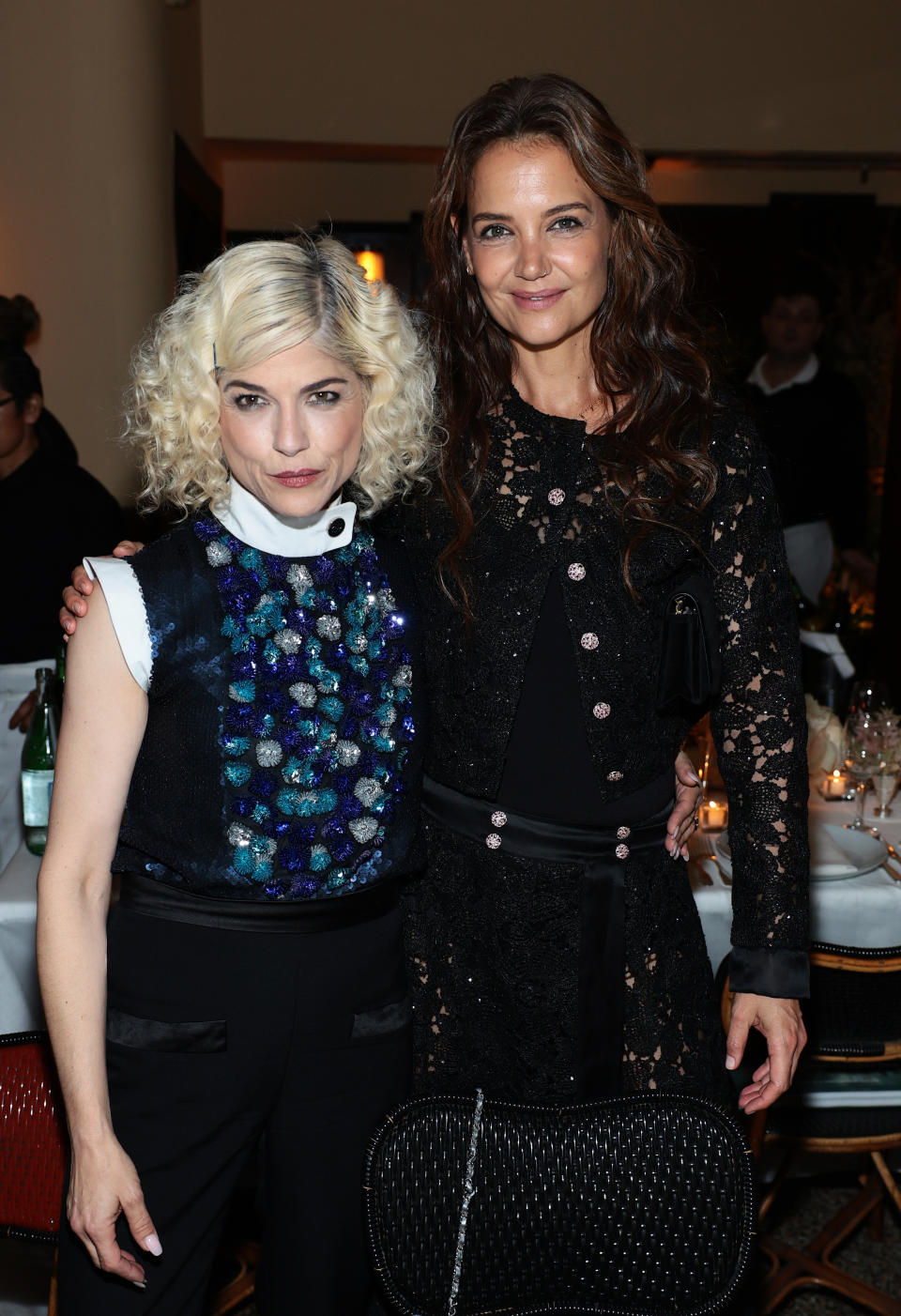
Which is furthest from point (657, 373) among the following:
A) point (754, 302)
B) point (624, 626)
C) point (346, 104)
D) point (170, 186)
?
point (754, 302)

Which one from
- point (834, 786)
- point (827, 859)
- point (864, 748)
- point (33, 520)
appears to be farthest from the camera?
point (33, 520)

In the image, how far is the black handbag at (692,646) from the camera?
1.55 metres

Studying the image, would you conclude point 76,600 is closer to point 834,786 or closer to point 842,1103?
point 842,1103

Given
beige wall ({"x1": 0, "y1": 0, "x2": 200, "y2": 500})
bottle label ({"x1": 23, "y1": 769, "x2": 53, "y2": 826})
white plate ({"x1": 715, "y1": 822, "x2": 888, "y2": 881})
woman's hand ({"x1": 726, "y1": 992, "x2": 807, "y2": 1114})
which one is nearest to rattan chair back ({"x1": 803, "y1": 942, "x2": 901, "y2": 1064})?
white plate ({"x1": 715, "y1": 822, "x2": 888, "y2": 881})

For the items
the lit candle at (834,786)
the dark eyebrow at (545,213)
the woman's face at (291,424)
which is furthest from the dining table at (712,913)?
the dark eyebrow at (545,213)

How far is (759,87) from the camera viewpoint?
641 centimetres

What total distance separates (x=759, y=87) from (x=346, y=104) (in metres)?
2.10

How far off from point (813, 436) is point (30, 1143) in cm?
415

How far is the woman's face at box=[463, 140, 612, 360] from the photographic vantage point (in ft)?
4.90

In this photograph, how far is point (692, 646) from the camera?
1551 millimetres

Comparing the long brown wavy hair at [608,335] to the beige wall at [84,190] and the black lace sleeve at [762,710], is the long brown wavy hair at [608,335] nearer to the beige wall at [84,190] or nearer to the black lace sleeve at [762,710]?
the black lace sleeve at [762,710]

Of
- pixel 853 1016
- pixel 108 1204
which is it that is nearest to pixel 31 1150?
pixel 108 1204

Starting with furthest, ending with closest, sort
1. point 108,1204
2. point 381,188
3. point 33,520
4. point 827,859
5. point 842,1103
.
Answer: point 381,188
point 33,520
point 827,859
point 842,1103
point 108,1204

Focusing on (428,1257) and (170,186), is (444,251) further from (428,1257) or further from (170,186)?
(170,186)
